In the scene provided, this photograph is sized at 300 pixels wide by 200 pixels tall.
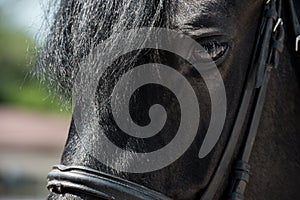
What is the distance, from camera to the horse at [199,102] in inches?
105

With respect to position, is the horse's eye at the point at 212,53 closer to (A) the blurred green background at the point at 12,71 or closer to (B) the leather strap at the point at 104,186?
(B) the leather strap at the point at 104,186

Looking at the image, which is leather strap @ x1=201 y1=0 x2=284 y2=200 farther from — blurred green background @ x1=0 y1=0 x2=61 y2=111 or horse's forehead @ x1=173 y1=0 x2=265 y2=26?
blurred green background @ x1=0 y1=0 x2=61 y2=111

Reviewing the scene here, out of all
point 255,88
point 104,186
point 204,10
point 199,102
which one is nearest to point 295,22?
point 255,88

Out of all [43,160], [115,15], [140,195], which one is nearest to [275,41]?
[115,15]

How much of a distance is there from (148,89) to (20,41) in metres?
43.7

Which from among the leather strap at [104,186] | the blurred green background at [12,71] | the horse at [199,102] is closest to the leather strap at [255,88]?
the horse at [199,102]

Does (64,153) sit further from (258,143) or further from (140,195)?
(258,143)

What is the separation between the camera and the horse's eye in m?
2.73

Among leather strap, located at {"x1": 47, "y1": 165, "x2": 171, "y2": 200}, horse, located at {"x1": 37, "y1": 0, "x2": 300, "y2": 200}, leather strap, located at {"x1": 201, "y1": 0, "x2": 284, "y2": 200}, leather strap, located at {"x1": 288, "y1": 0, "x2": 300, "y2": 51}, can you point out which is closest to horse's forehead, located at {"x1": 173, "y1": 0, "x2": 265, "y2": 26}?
horse, located at {"x1": 37, "y1": 0, "x2": 300, "y2": 200}

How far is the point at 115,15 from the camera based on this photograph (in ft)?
9.16

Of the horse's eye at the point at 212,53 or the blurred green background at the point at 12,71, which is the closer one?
the horse's eye at the point at 212,53

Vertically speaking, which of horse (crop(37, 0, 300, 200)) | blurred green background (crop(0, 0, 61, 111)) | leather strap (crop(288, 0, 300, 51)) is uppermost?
blurred green background (crop(0, 0, 61, 111))

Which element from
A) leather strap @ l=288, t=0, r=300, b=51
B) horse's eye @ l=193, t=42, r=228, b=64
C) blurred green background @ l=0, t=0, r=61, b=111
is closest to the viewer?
horse's eye @ l=193, t=42, r=228, b=64

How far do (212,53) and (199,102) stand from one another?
193 millimetres
